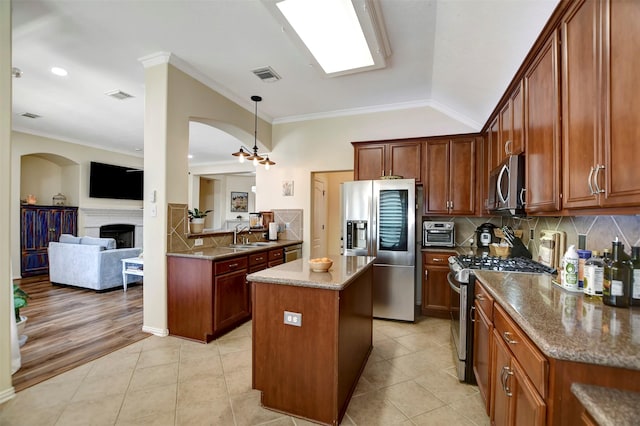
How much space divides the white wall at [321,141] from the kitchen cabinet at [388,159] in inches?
16.2

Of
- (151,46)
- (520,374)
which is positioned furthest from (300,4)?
(520,374)

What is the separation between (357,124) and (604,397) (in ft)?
14.0

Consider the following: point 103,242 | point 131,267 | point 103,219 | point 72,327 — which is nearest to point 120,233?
point 103,219

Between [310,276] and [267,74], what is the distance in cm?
269

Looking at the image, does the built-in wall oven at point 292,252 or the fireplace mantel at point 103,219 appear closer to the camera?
the built-in wall oven at point 292,252

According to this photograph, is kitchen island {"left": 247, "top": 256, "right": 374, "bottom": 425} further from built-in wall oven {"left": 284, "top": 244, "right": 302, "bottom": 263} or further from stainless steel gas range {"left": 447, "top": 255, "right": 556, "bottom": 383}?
built-in wall oven {"left": 284, "top": 244, "right": 302, "bottom": 263}

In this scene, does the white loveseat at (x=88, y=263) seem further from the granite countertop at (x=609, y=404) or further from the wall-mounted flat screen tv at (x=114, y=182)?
the granite countertop at (x=609, y=404)

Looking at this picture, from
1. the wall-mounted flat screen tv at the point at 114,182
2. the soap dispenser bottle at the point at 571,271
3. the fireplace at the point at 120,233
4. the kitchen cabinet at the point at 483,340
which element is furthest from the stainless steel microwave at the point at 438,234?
the fireplace at the point at 120,233

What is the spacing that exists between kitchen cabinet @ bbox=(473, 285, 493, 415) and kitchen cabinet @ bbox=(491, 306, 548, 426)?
102 millimetres

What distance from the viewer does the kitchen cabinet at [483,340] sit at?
5.82 feet

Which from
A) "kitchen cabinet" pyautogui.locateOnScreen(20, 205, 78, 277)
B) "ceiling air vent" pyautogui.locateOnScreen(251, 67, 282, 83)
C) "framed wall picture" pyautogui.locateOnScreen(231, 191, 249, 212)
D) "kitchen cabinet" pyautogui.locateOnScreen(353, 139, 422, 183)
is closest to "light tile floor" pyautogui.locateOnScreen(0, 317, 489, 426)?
"kitchen cabinet" pyautogui.locateOnScreen(353, 139, 422, 183)

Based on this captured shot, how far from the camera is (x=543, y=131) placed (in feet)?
6.13

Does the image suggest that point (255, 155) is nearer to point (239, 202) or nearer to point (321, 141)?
point (321, 141)

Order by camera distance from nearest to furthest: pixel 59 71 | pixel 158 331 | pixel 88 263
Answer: pixel 158 331
pixel 59 71
pixel 88 263
